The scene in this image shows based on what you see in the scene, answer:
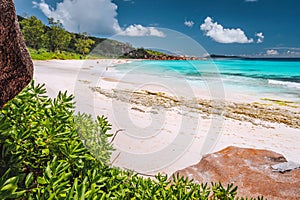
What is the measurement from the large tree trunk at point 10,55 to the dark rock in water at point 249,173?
115 inches

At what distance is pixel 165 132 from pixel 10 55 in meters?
4.73

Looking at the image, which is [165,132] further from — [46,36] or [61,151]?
[46,36]

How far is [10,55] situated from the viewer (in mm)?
921

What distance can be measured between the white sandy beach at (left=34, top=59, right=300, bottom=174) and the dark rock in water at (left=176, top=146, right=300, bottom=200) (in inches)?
20.4

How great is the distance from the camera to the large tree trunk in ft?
2.89

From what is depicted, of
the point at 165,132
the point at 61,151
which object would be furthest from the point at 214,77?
the point at 61,151

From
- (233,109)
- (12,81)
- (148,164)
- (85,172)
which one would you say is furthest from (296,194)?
(233,109)

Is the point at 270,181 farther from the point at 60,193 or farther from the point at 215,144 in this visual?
the point at 60,193

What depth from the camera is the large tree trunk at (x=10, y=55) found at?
0.88m

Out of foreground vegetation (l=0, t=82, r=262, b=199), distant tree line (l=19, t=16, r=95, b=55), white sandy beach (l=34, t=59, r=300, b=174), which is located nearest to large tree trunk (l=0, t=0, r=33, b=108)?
foreground vegetation (l=0, t=82, r=262, b=199)

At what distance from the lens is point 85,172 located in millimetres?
1285

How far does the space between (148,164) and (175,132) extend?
86.6 inches

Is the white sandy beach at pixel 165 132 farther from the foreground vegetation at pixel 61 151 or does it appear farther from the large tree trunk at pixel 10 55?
the large tree trunk at pixel 10 55

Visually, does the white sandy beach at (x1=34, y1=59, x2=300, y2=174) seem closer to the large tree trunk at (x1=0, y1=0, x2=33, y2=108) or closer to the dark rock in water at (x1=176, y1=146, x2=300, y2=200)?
the dark rock in water at (x1=176, y1=146, x2=300, y2=200)
